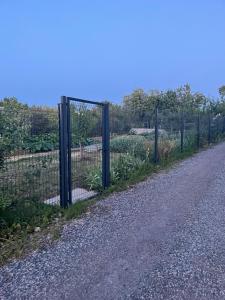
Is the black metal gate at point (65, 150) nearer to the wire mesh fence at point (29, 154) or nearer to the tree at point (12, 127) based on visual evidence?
the wire mesh fence at point (29, 154)

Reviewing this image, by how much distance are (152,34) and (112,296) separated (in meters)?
27.2

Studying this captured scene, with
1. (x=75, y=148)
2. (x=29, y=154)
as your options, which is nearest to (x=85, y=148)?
(x=75, y=148)

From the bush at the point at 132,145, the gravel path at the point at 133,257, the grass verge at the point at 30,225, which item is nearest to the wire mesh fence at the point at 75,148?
the bush at the point at 132,145

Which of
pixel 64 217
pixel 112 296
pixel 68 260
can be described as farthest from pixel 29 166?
Result: pixel 112 296

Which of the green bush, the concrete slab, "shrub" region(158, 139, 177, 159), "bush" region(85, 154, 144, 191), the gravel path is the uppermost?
the green bush

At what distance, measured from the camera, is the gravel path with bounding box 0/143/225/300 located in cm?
375

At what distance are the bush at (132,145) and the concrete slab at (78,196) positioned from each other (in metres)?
1.65

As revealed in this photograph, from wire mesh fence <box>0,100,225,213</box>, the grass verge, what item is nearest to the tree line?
wire mesh fence <box>0,100,225,213</box>

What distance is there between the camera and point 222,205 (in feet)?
23.1

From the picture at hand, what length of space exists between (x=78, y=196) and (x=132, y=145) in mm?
3600

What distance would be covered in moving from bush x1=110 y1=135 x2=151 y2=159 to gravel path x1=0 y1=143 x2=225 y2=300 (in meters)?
2.29

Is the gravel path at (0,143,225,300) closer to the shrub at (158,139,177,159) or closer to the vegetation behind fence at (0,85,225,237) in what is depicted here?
the vegetation behind fence at (0,85,225,237)

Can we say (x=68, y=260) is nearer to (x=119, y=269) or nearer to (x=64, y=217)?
(x=119, y=269)

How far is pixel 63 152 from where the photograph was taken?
6582mm
